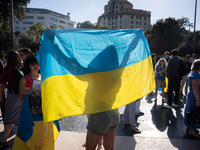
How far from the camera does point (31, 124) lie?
237 centimetres

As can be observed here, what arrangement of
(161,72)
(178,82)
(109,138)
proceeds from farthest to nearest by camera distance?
(161,72) < (178,82) < (109,138)

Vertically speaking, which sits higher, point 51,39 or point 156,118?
point 51,39

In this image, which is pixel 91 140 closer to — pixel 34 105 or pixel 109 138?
pixel 109 138

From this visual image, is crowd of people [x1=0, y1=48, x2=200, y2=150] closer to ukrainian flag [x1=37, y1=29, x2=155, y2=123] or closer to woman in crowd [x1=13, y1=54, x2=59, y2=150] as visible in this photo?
woman in crowd [x1=13, y1=54, x2=59, y2=150]

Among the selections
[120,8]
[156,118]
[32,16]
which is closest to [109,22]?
[120,8]

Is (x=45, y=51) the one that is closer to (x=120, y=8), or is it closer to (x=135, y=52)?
(x=135, y=52)

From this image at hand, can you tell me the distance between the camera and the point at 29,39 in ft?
121

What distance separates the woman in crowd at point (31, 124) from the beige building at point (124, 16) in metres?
97.1

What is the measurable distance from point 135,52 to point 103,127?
1.30m

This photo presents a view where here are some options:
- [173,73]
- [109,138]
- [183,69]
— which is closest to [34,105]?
[109,138]

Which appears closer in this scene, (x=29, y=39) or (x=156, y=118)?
(x=156, y=118)

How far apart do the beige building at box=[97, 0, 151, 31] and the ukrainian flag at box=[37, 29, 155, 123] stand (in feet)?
319

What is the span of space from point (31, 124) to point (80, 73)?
3.44 ft

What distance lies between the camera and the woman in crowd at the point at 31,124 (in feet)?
7.86
